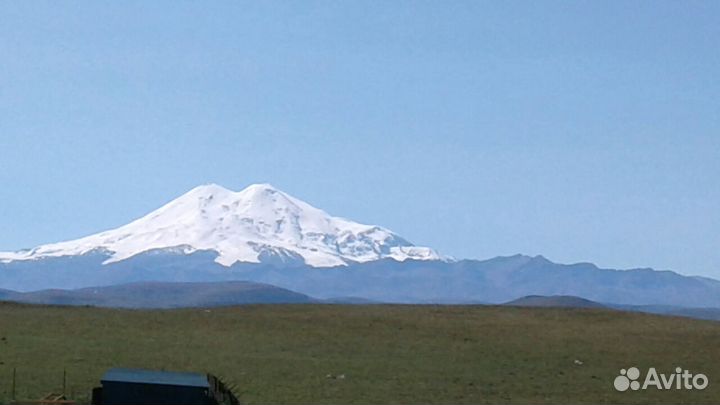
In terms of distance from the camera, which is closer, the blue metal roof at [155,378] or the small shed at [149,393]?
the small shed at [149,393]

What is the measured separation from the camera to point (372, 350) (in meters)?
53.1

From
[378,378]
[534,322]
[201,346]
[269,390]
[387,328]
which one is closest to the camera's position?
[269,390]

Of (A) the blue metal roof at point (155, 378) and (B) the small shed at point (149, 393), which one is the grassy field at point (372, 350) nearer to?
(A) the blue metal roof at point (155, 378)

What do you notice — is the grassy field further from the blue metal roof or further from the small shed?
the small shed

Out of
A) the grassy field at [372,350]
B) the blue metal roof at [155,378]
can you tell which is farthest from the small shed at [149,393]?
the grassy field at [372,350]

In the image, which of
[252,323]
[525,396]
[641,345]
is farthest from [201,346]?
[641,345]

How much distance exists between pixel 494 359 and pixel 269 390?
43.3ft

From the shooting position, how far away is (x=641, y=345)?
57062 mm

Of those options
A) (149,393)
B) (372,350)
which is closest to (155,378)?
(149,393)

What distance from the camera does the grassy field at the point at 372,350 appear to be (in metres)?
42.5

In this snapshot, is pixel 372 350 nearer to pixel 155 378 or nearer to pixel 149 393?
pixel 155 378

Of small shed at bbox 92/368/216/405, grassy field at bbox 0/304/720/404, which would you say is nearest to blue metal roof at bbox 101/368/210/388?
small shed at bbox 92/368/216/405

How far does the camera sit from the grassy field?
1674 inches

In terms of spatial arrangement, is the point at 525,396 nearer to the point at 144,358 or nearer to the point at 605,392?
the point at 605,392
